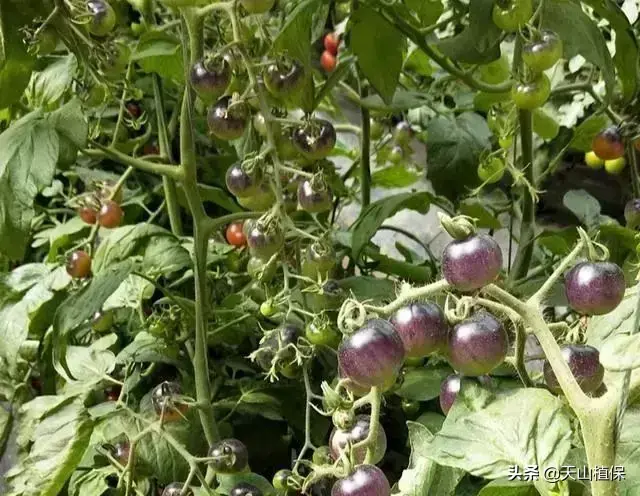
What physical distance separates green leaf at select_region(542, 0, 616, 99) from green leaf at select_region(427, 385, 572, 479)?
0.40 metres

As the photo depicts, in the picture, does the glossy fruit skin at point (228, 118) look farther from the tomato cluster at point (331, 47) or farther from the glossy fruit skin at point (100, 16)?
the tomato cluster at point (331, 47)

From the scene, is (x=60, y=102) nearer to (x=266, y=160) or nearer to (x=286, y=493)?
(x=266, y=160)

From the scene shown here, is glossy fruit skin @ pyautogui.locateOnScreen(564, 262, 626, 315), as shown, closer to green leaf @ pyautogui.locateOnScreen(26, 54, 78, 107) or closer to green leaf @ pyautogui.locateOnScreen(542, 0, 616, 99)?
green leaf @ pyautogui.locateOnScreen(542, 0, 616, 99)

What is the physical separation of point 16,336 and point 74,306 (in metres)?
0.12

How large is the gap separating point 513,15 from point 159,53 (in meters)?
0.33

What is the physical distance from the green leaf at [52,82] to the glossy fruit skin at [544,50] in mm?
401

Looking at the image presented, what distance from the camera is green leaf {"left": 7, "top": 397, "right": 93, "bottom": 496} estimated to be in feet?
2.27

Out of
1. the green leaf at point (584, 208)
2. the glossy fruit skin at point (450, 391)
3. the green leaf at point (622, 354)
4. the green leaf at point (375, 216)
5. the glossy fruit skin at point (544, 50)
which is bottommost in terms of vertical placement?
the green leaf at point (584, 208)

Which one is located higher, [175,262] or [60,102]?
[60,102]

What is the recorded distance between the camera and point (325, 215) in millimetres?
915

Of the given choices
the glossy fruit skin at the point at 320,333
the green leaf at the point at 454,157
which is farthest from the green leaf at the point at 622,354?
the green leaf at the point at 454,157

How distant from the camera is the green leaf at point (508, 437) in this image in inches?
13.2

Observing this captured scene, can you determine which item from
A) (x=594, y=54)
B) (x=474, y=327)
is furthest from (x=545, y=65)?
(x=474, y=327)

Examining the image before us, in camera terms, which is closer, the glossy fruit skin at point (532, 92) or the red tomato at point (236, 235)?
the glossy fruit skin at point (532, 92)
